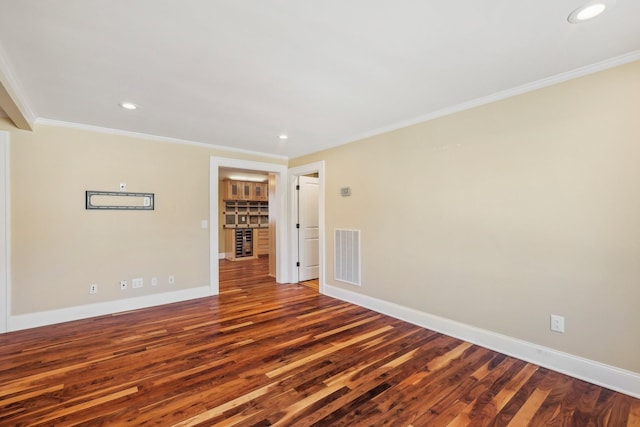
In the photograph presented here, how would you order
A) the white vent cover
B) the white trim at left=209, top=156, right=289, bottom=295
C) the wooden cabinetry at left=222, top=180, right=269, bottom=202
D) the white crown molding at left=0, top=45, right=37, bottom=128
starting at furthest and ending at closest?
the wooden cabinetry at left=222, top=180, right=269, bottom=202 → the white trim at left=209, top=156, right=289, bottom=295 → the white vent cover → the white crown molding at left=0, top=45, right=37, bottom=128

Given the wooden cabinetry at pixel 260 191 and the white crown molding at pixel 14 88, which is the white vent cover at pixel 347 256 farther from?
the wooden cabinetry at pixel 260 191

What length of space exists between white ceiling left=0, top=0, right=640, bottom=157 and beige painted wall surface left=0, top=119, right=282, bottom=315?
0.64 meters

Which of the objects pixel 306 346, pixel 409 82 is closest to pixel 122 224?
pixel 306 346

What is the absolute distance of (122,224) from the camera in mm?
3723

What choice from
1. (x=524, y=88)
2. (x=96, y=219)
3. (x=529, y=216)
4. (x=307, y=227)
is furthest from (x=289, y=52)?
(x=307, y=227)

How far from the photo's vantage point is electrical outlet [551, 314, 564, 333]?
2262mm

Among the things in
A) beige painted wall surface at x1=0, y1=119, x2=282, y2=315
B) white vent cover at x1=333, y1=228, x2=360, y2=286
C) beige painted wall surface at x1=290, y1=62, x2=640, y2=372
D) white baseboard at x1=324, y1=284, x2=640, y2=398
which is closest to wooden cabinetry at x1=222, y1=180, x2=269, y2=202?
beige painted wall surface at x1=0, y1=119, x2=282, y2=315

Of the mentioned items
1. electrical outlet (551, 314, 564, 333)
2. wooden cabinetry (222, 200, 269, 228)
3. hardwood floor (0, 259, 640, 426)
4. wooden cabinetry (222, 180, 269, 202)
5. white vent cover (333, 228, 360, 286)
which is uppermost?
wooden cabinetry (222, 180, 269, 202)

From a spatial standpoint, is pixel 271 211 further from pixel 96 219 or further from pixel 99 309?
pixel 99 309

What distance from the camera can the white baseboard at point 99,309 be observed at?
10.3 ft

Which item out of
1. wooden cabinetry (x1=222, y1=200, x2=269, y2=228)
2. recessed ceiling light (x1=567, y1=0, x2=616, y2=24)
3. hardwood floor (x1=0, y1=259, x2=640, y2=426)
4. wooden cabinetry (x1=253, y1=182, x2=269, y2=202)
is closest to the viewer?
recessed ceiling light (x1=567, y1=0, x2=616, y2=24)

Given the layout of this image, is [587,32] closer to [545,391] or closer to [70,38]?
[545,391]

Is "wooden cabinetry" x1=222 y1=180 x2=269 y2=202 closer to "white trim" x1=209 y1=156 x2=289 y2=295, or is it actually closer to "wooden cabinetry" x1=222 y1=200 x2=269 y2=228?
"wooden cabinetry" x1=222 y1=200 x2=269 y2=228

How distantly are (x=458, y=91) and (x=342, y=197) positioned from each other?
2.08 m
